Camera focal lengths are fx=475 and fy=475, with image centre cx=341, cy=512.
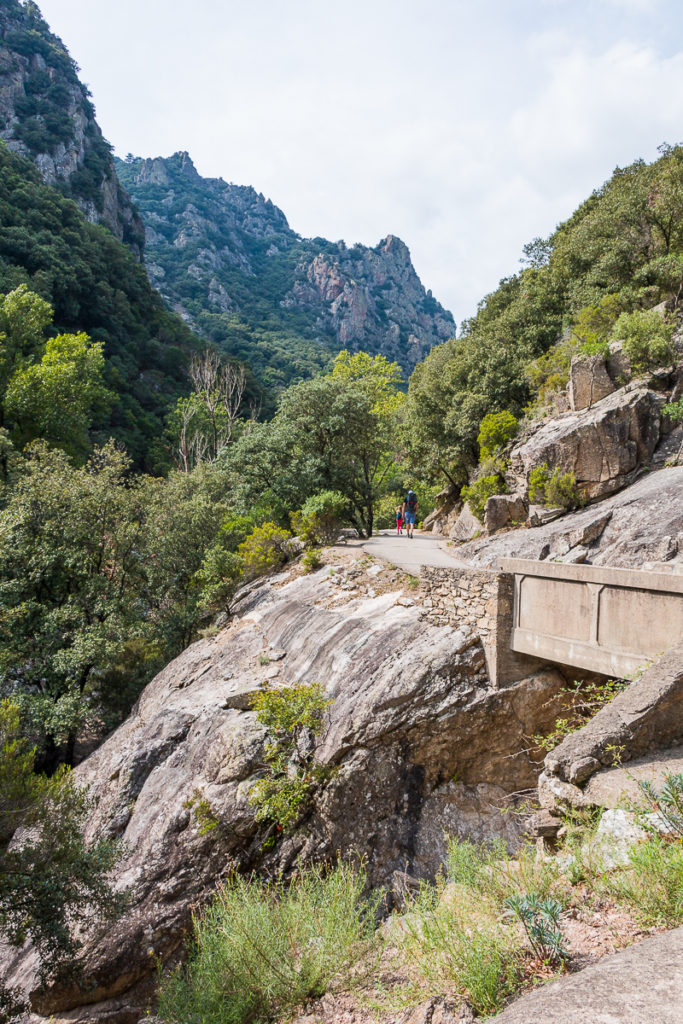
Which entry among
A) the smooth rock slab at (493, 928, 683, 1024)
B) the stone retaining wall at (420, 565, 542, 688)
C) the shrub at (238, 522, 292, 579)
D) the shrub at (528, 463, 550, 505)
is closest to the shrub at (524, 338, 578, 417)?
the shrub at (528, 463, 550, 505)

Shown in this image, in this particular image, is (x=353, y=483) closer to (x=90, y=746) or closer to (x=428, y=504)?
(x=90, y=746)

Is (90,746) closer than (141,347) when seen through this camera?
Yes

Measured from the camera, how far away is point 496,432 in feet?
50.1

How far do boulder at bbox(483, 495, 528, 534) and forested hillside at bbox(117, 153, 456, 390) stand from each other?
50245 mm

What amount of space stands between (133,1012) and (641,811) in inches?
271

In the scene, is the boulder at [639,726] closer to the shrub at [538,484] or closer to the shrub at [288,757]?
the shrub at [288,757]

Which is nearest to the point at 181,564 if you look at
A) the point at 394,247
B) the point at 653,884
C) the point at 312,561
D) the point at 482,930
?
the point at 312,561

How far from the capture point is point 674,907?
106 inches

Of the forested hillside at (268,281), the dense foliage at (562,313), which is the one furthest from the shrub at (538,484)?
the forested hillside at (268,281)

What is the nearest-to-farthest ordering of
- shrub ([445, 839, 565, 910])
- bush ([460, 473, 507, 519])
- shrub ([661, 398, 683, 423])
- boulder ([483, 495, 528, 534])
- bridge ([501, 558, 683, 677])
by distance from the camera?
shrub ([445, 839, 565, 910])
bridge ([501, 558, 683, 677])
shrub ([661, 398, 683, 423])
boulder ([483, 495, 528, 534])
bush ([460, 473, 507, 519])

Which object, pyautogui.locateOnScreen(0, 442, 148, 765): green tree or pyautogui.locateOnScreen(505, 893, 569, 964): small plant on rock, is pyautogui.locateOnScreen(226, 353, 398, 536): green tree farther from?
pyautogui.locateOnScreen(505, 893, 569, 964): small plant on rock

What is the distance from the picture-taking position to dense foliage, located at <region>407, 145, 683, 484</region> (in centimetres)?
1642

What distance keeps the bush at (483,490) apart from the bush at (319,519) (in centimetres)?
Result: 411

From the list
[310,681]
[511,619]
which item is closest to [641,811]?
[511,619]
